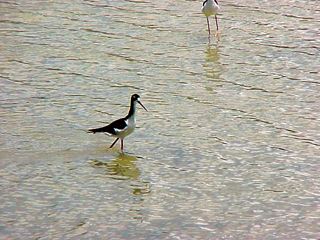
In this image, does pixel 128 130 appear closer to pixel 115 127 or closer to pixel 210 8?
pixel 115 127

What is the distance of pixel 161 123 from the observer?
10617 mm

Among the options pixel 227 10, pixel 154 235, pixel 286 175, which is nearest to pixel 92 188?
pixel 154 235

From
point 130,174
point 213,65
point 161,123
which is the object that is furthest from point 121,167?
point 213,65

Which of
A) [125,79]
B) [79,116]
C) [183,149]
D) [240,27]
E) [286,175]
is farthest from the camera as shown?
[240,27]

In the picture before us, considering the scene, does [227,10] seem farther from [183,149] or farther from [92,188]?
[92,188]

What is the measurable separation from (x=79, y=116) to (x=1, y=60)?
138 inches

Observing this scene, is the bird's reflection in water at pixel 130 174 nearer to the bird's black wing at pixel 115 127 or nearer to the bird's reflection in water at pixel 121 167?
the bird's reflection in water at pixel 121 167

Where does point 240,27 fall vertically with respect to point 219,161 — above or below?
above

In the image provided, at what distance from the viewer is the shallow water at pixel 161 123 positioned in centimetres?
765

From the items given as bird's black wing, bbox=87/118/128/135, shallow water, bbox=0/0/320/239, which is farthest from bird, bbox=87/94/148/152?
shallow water, bbox=0/0/320/239

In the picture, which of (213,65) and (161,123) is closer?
(161,123)

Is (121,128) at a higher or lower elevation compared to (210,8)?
lower

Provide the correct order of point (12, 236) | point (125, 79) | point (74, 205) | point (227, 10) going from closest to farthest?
point (12, 236) → point (74, 205) → point (125, 79) → point (227, 10)

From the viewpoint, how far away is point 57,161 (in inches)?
360
